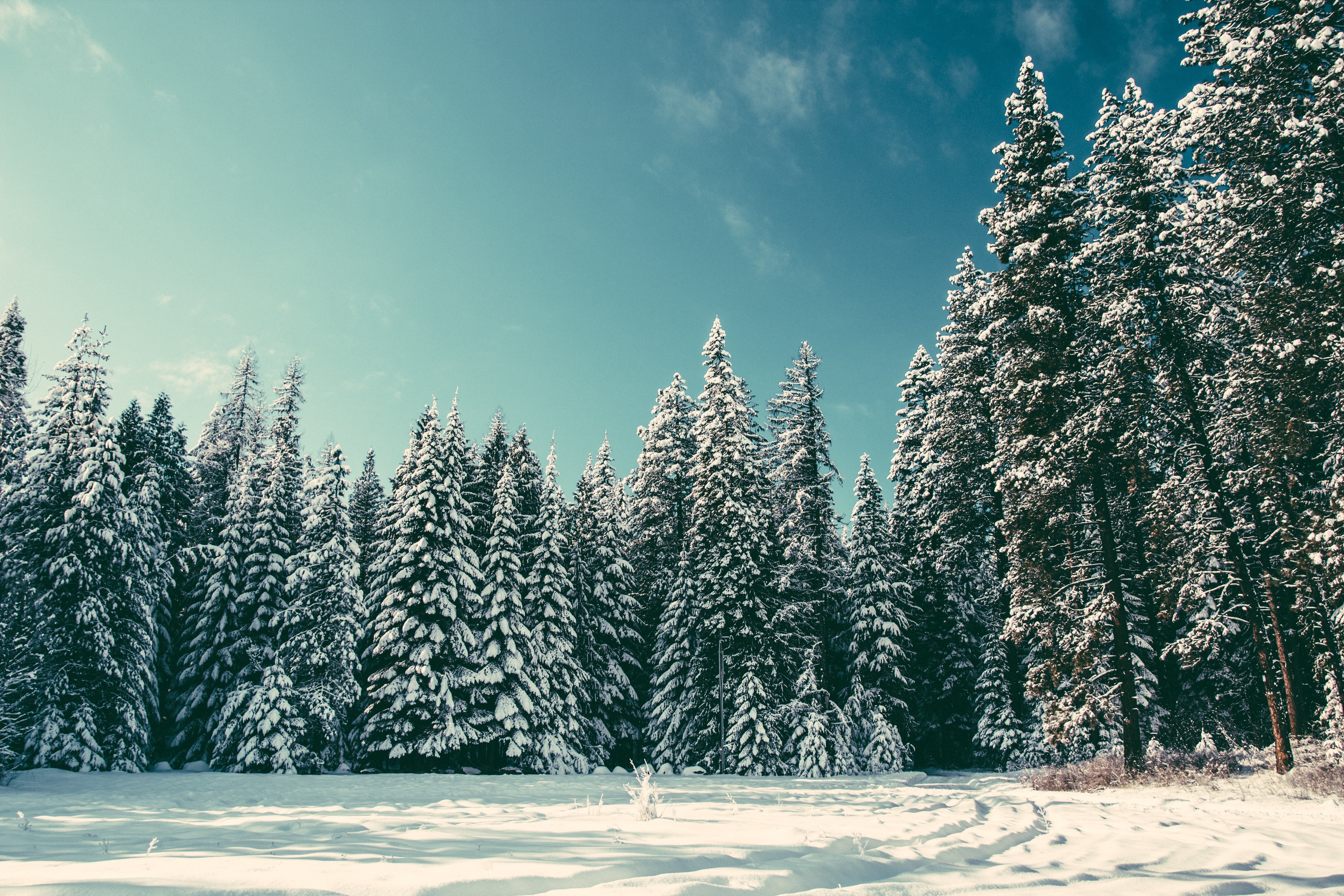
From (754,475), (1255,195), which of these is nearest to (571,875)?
(1255,195)

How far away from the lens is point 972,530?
2884cm

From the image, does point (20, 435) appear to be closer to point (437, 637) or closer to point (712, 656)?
point (437, 637)

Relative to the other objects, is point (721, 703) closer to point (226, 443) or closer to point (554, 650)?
point (554, 650)

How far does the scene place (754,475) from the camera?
28984mm

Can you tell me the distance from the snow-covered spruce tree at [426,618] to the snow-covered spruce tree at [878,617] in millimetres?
16567

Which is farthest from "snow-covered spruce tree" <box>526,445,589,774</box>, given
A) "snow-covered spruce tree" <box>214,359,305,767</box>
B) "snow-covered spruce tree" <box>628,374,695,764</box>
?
"snow-covered spruce tree" <box>214,359,305,767</box>

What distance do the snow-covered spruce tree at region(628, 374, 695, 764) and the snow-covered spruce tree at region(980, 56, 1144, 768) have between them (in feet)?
53.6

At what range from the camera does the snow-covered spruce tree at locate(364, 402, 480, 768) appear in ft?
79.8

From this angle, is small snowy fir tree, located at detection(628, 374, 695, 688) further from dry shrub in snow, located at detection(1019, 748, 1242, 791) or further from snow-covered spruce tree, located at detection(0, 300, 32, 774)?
snow-covered spruce tree, located at detection(0, 300, 32, 774)

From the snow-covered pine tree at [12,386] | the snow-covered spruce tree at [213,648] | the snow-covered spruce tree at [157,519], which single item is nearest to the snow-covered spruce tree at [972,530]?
the snow-covered spruce tree at [213,648]

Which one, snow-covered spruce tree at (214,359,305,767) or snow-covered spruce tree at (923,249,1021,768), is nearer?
snow-covered spruce tree at (214,359,305,767)

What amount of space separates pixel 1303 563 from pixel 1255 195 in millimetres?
7636

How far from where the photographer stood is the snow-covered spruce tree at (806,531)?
27984 millimetres

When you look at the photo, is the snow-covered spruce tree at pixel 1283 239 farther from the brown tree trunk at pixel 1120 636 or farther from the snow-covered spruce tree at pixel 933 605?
the snow-covered spruce tree at pixel 933 605
